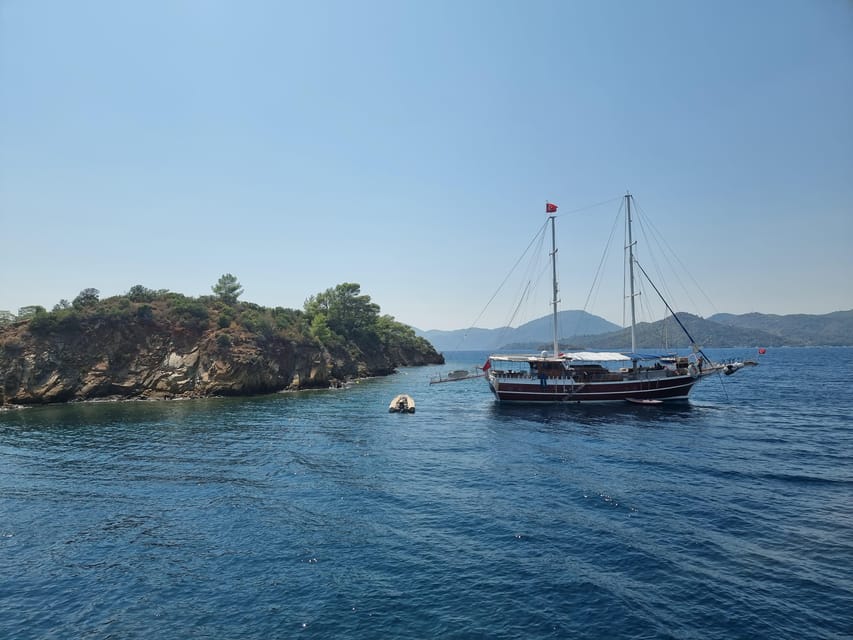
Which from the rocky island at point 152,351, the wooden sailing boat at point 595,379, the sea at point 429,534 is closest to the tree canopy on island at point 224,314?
the rocky island at point 152,351

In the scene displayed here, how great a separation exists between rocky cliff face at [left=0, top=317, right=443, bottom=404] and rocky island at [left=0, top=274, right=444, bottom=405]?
0.13 metres

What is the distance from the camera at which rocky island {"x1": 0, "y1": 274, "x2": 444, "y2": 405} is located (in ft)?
203

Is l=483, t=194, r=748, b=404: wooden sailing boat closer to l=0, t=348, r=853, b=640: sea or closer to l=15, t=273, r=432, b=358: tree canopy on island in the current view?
l=0, t=348, r=853, b=640: sea

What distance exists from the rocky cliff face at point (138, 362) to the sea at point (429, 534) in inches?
1048

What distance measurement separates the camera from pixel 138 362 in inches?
2687

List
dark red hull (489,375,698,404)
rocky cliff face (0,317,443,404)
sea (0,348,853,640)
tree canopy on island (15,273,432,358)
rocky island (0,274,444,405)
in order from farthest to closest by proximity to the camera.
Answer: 1. tree canopy on island (15,273,432,358)
2. rocky island (0,274,444,405)
3. rocky cliff face (0,317,443,404)
4. dark red hull (489,375,698,404)
5. sea (0,348,853,640)

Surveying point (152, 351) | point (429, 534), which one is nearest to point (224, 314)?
point (152, 351)

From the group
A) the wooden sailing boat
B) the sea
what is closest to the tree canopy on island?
the sea

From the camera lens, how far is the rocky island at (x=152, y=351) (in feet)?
203

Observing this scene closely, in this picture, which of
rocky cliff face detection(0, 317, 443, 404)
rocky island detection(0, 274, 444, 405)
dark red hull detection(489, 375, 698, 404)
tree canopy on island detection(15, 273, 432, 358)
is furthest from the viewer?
tree canopy on island detection(15, 273, 432, 358)

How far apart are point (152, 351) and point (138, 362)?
2.62 meters

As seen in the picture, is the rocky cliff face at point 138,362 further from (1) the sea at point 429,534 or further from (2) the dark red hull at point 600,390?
(2) the dark red hull at point 600,390

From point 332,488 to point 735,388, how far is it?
75.8 metres

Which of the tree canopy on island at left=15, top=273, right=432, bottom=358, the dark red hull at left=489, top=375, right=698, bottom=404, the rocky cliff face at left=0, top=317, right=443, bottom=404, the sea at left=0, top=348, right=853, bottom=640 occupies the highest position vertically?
the tree canopy on island at left=15, top=273, right=432, bottom=358
